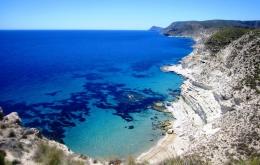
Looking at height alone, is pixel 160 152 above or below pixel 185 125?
below

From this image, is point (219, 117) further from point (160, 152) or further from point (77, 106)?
point (77, 106)

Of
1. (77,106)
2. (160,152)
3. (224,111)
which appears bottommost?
(160,152)

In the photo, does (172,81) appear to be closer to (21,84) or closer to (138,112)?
(138,112)

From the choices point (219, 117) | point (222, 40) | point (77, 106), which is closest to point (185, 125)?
point (219, 117)

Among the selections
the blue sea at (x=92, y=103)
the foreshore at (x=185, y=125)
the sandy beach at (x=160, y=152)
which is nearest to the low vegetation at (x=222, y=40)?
the blue sea at (x=92, y=103)

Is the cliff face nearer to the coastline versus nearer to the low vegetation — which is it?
the coastline

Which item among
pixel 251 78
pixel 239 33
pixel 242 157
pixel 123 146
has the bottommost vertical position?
pixel 123 146

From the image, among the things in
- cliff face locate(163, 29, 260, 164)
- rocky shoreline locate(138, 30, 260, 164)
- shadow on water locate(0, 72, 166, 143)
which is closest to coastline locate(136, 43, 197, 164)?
rocky shoreline locate(138, 30, 260, 164)

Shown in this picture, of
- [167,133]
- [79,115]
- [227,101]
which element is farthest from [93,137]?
[227,101]
